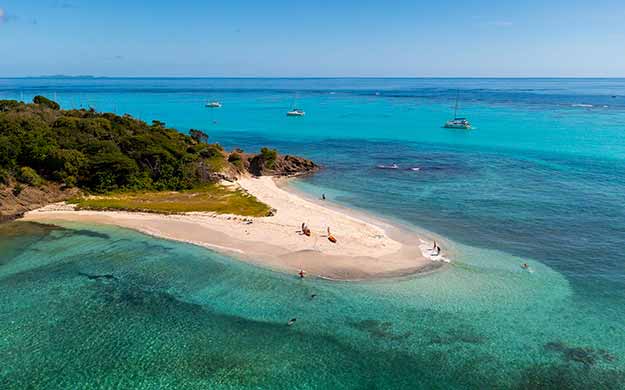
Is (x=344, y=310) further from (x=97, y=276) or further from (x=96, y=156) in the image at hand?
(x=96, y=156)

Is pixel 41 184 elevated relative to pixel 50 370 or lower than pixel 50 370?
elevated

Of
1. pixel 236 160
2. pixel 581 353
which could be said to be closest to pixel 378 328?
pixel 581 353

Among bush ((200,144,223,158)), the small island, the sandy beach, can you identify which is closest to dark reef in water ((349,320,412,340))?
the sandy beach

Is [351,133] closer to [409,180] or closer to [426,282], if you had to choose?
[409,180]

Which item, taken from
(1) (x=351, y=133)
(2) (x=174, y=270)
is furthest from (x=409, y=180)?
(1) (x=351, y=133)

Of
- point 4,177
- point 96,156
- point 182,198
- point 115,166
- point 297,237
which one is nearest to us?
point 297,237

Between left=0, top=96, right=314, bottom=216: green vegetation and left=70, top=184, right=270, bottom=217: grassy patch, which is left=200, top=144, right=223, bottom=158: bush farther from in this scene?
left=70, top=184, right=270, bottom=217: grassy patch

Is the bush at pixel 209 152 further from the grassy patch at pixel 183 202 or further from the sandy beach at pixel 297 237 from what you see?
the sandy beach at pixel 297 237

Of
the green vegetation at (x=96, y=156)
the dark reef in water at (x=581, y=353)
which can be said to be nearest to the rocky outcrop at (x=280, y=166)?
the green vegetation at (x=96, y=156)
